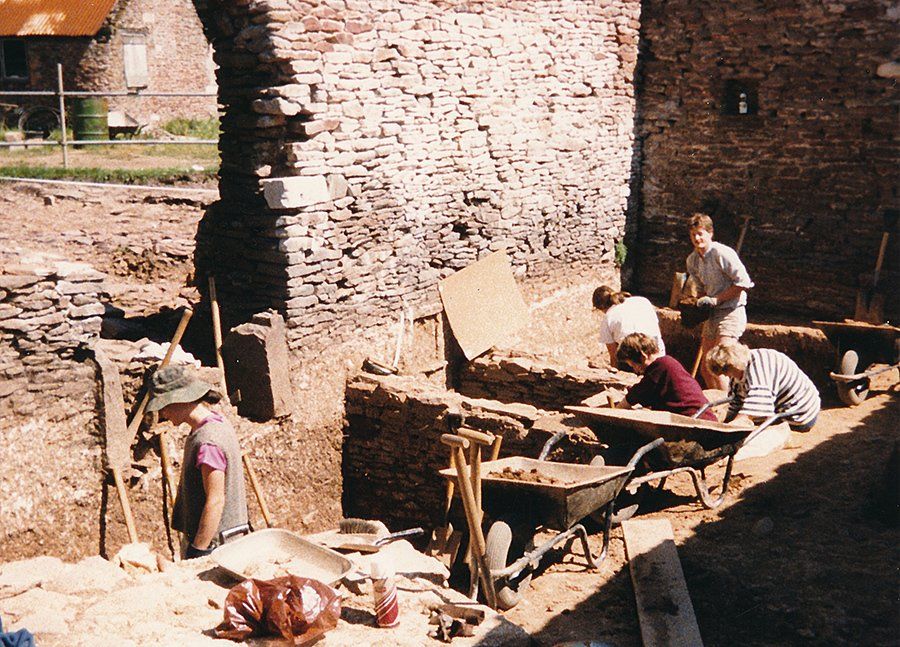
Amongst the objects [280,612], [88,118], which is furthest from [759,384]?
[88,118]

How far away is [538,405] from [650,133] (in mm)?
5102

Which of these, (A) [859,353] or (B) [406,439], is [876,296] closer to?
(A) [859,353]

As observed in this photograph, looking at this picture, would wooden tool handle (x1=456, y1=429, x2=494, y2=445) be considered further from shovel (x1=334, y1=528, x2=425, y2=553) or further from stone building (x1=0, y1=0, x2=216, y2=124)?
stone building (x1=0, y1=0, x2=216, y2=124)

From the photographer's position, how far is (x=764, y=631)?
575 cm

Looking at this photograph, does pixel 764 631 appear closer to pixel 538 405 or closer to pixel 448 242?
pixel 538 405

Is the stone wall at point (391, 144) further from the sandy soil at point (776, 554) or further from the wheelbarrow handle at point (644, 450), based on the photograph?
the wheelbarrow handle at point (644, 450)

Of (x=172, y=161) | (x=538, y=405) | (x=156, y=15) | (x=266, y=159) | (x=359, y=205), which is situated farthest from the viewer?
(x=156, y=15)

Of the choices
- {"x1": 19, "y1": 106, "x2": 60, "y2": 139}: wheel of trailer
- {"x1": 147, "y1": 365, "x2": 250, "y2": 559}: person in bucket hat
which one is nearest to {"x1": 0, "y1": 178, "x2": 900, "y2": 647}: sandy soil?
{"x1": 147, "y1": 365, "x2": 250, "y2": 559}: person in bucket hat

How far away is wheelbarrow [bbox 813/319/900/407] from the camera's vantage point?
Result: 32.6ft

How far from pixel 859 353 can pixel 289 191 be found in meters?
5.93

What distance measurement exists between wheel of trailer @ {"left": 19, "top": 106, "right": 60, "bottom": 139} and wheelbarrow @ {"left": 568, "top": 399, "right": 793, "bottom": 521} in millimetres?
19381

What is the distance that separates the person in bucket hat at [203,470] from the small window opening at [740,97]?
29.4ft

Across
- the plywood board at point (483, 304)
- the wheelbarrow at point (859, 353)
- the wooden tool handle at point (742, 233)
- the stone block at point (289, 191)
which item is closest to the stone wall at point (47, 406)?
the stone block at point (289, 191)

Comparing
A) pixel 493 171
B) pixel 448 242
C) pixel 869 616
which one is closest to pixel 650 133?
pixel 493 171
